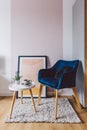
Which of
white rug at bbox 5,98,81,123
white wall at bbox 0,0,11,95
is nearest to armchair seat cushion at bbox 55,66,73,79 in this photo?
white rug at bbox 5,98,81,123

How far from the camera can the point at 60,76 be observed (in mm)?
3150

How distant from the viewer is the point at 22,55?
3754mm

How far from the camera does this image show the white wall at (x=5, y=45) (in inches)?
145

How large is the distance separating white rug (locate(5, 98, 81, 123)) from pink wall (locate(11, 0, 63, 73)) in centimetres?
98

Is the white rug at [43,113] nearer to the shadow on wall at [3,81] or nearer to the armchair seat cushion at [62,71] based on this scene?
the armchair seat cushion at [62,71]

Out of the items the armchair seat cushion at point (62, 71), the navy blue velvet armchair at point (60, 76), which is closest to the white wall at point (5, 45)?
the navy blue velvet armchair at point (60, 76)

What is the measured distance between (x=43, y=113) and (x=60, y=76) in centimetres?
76

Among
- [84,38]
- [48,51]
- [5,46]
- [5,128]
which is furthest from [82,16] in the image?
[5,128]

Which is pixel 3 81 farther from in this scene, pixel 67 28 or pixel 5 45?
pixel 67 28

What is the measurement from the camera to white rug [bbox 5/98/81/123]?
249 cm

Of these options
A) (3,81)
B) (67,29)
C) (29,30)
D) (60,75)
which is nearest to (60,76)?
(60,75)

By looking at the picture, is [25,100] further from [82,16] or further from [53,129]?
[82,16]

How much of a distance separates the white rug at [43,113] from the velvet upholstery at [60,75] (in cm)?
40

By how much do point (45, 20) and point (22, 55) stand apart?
0.90 metres
